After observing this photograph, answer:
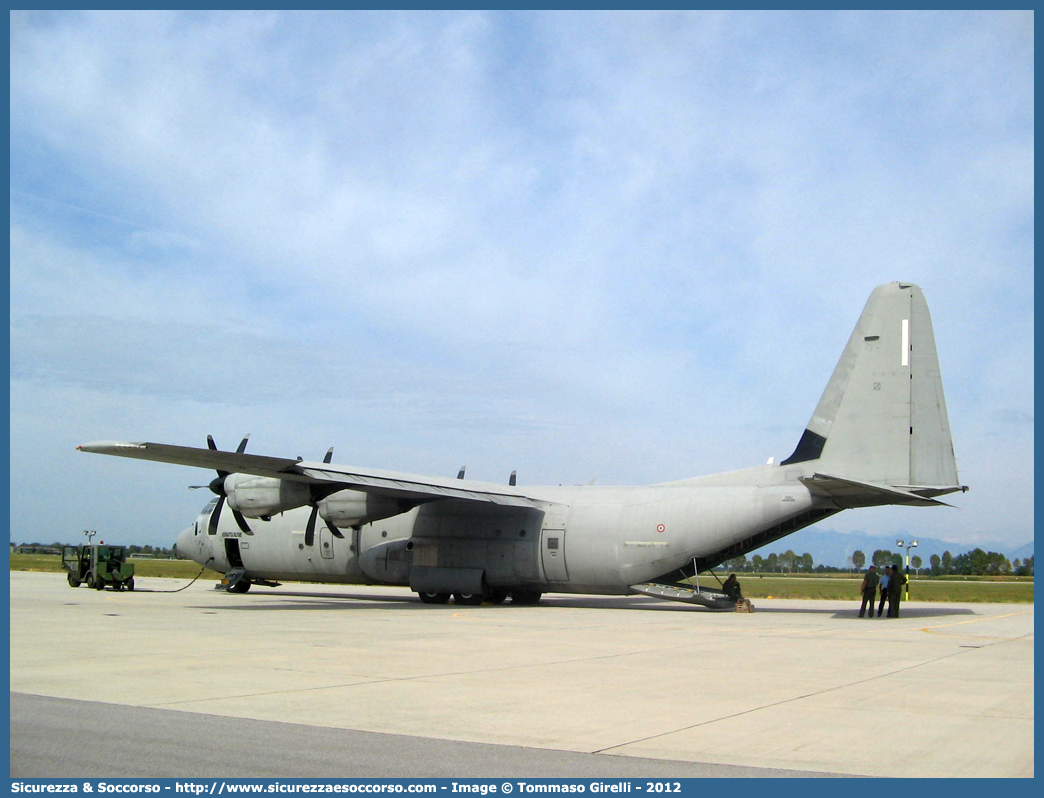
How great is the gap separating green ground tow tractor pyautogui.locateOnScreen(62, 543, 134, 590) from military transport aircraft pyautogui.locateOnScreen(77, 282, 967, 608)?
7.84 meters

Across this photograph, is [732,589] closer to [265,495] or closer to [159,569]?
[265,495]

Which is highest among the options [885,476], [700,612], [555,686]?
[885,476]

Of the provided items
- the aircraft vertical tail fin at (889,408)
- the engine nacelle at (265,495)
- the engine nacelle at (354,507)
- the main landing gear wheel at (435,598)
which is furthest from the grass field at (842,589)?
the engine nacelle at (265,495)

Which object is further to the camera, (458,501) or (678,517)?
(458,501)

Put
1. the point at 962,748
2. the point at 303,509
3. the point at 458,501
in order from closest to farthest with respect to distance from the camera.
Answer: the point at 962,748 < the point at 458,501 < the point at 303,509

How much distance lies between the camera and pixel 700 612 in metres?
24.5

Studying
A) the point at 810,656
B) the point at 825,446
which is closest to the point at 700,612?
the point at 825,446

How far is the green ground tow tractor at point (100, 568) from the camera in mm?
32938

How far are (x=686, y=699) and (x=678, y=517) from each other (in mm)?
13907

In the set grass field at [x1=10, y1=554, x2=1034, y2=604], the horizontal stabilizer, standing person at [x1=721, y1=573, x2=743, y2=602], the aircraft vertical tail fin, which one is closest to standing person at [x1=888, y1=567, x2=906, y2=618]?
the horizontal stabilizer

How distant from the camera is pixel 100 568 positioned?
33.0 m

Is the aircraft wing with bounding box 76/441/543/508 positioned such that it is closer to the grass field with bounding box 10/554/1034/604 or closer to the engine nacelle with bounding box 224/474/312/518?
the engine nacelle with bounding box 224/474/312/518
